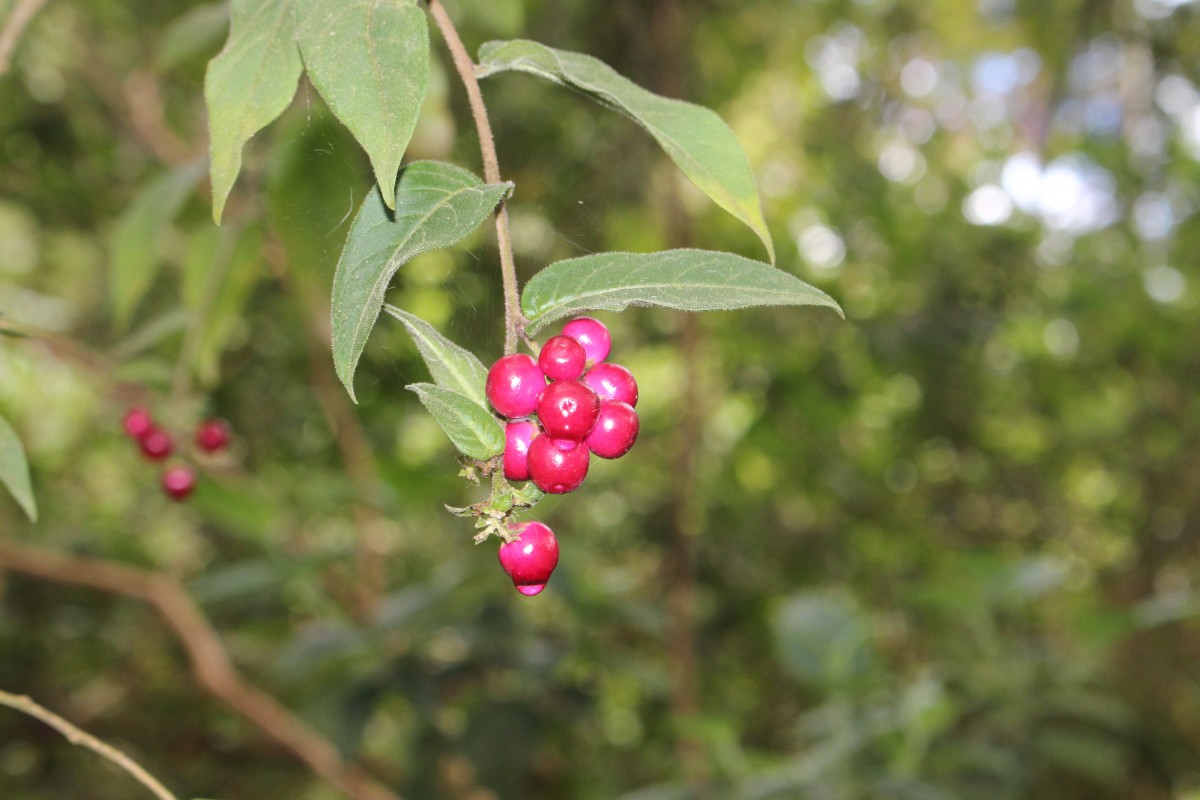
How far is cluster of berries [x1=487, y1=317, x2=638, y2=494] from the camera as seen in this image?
→ 403mm

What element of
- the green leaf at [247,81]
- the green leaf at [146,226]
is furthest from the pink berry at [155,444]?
the green leaf at [247,81]

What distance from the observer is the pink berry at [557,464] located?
1.34ft

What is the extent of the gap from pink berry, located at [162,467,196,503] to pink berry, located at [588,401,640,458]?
2.28 feet

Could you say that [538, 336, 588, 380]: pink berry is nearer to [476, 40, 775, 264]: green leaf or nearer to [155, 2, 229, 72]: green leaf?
[476, 40, 775, 264]: green leaf

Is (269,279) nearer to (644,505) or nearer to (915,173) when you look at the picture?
(644,505)

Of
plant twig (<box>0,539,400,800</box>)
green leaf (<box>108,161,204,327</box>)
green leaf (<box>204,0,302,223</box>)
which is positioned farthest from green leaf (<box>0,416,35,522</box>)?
plant twig (<box>0,539,400,800</box>)

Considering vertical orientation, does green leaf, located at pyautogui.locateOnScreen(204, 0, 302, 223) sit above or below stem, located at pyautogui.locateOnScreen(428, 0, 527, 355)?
above

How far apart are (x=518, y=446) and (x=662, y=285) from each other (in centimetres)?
9

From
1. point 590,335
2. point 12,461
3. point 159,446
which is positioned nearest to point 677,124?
point 590,335

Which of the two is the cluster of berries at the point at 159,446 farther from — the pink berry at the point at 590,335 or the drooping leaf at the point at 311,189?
the pink berry at the point at 590,335

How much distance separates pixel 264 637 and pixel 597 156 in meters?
1.38

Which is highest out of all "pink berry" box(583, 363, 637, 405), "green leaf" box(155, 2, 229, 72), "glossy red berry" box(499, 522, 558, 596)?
"green leaf" box(155, 2, 229, 72)

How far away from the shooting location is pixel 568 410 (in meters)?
0.40

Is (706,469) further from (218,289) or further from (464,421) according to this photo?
(464,421)
